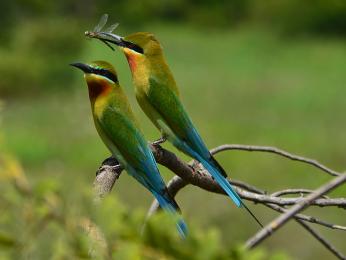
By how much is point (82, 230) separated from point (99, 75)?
0.60 m

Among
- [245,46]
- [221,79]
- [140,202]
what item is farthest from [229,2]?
[140,202]

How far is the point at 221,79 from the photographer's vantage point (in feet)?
45.9

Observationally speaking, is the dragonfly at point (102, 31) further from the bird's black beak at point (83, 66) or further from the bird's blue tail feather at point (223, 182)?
the bird's blue tail feather at point (223, 182)

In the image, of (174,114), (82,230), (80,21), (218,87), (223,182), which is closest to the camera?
(82,230)

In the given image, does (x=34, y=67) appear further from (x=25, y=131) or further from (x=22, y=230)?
(x=22, y=230)

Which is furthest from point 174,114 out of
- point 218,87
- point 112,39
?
point 218,87

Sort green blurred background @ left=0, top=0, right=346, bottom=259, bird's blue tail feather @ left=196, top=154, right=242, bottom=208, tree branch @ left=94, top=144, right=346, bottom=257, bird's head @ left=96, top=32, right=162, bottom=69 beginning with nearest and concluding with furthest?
tree branch @ left=94, top=144, right=346, bottom=257
bird's blue tail feather @ left=196, top=154, right=242, bottom=208
bird's head @ left=96, top=32, right=162, bottom=69
green blurred background @ left=0, top=0, right=346, bottom=259

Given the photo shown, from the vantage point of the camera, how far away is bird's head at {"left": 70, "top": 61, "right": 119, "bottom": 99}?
961 mm

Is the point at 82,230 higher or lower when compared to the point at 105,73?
higher

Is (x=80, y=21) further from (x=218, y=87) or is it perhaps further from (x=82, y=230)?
(x=82, y=230)

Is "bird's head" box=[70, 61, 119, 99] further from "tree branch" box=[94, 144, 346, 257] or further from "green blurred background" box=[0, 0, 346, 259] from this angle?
"green blurred background" box=[0, 0, 346, 259]

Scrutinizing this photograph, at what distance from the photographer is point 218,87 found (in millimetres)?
13352

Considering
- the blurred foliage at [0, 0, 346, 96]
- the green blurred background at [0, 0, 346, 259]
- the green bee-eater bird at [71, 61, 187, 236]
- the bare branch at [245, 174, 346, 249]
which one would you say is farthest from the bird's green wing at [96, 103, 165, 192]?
the blurred foliage at [0, 0, 346, 96]

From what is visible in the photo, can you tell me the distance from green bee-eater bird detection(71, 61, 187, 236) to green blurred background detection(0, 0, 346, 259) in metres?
3.06
